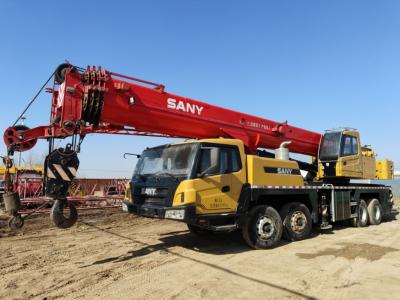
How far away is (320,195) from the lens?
1063 centimetres

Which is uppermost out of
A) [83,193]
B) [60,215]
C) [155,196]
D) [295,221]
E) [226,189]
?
[226,189]

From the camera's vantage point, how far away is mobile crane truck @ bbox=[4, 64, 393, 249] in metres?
6.95

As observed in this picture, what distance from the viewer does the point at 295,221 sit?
9.24m

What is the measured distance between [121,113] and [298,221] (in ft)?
17.0

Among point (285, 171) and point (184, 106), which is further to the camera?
point (285, 171)

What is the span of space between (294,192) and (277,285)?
12.9 feet

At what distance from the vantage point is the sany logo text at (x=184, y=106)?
8.13 m

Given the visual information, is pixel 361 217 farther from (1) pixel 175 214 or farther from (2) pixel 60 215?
(2) pixel 60 215

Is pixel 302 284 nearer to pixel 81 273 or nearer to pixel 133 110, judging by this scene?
pixel 81 273

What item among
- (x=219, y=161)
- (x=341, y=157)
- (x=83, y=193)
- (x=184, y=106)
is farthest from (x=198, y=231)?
(x=83, y=193)

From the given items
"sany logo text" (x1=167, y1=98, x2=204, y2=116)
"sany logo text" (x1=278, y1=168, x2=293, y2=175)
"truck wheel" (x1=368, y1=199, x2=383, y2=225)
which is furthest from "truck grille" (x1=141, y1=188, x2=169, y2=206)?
"truck wheel" (x1=368, y1=199, x2=383, y2=225)

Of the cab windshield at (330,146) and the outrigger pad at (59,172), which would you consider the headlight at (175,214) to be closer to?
the outrigger pad at (59,172)

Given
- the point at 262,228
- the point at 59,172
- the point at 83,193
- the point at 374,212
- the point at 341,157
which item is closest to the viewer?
the point at 59,172

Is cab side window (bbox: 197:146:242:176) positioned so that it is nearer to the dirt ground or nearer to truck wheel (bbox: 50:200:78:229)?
the dirt ground
